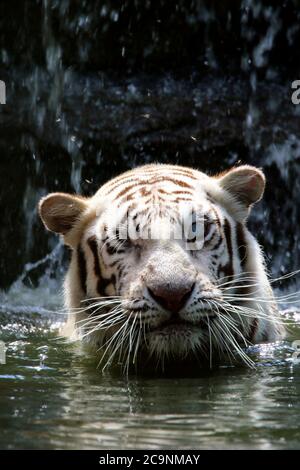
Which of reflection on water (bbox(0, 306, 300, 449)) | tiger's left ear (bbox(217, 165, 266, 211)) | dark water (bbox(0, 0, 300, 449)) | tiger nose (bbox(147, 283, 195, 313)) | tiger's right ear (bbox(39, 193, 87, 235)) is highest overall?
dark water (bbox(0, 0, 300, 449))

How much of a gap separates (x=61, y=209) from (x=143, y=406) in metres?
1.33

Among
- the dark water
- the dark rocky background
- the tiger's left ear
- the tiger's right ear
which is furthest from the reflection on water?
the dark rocky background

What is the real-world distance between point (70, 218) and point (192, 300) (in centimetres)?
94

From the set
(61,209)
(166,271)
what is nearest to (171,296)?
(166,271)

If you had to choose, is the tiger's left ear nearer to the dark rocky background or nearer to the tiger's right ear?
the tiger's right ear

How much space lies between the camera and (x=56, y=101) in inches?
310

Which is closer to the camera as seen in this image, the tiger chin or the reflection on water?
the reflection on water

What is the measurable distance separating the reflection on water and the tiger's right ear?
60 centimetres

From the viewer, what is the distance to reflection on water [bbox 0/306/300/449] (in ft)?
9.83

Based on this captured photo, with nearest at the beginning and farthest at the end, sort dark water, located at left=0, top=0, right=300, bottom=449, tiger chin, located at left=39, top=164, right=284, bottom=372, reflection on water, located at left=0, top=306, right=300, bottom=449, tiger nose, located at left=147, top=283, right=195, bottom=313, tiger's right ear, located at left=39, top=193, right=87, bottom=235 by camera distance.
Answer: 1. reflection on water, located at left=0, top=306, right=300, bottom=449
2. tiger nose, located at left=147, top=283, right=195, bottom=313
3. tiger chin, located at left=39, top=164, right=284, bottom=372
4. tiger's right ear, located at left=39, top=193, right=87, bottom=235
5. dark water, located at left=0, top=0, right=300, bottom=449

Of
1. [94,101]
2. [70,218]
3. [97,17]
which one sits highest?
[97,17]

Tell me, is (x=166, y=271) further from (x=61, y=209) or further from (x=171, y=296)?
(x=61, y=209)

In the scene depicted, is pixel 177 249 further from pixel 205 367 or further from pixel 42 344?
pixel 42 344

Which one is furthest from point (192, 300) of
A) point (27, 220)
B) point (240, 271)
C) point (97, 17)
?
point (97, 17)
